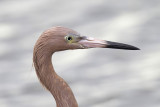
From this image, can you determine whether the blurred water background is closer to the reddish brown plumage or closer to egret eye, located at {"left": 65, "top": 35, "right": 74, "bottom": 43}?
the reddish brown plumage

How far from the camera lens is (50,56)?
31.9ft

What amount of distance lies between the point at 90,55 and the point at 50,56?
489cm

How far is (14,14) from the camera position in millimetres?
15641

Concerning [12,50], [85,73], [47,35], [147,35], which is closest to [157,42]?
[147,35]

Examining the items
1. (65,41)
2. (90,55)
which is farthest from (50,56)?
(90,55)

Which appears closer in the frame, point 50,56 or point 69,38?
point 50,56

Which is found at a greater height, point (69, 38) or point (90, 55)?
point (90, 55)

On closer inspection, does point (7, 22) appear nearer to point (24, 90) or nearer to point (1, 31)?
point (1, 31)

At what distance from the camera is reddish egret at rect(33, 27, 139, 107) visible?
9.66 meters

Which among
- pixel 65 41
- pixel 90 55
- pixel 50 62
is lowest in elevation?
pixel 50 62

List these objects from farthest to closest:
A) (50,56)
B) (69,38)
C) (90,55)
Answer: (90,55), (69,38), (50,56)

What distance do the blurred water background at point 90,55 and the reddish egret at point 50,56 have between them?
375 centimetres

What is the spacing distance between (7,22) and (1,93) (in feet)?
6.57

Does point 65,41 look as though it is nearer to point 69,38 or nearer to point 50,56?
point 69,38
